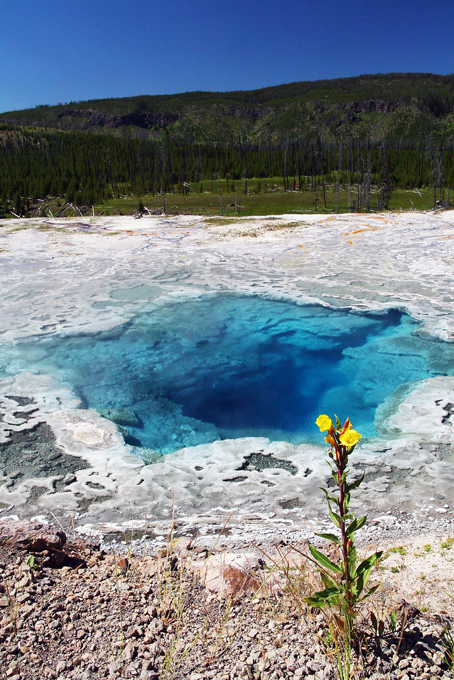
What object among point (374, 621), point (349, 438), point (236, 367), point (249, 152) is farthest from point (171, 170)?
point (374, 621)

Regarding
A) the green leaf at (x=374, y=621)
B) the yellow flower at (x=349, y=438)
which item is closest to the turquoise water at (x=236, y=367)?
the green leaf at (x=374, y=621)

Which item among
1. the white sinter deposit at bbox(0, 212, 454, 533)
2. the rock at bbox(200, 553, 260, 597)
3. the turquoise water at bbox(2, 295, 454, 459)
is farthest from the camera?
the turquoise water at bbox(2, 295, 454, 459)

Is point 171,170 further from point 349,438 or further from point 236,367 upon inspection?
point 349,438

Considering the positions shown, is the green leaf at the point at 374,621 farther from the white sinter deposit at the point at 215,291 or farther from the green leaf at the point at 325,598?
the white sinter deposit at the point at 215,291

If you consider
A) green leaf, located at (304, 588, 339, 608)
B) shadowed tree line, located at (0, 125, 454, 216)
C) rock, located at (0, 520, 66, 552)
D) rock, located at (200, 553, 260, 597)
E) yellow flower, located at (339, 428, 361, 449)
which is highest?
shadowed tree line, located at (0, 125, 454, 216)

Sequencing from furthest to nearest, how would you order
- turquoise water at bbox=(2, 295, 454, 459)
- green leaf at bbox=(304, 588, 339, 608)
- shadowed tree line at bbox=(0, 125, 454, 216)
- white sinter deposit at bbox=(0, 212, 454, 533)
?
shadowed tree line at bbox=(0, 125, 454, 216) → turquoise water at bbox=(2, 295, 454, 459) → white sinter deposit at bbox=(0, 212, 454, 533) → green leaf at bbox=(304, 588, 339, 608)

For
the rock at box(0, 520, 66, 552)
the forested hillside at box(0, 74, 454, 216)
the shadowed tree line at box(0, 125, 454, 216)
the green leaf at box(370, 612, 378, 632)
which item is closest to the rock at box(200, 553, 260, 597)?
the green leaf at box(370, 612, 378, 632)

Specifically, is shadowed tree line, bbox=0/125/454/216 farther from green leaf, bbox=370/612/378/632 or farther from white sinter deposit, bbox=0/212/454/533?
green leaf, bbox=370/612/378/632
